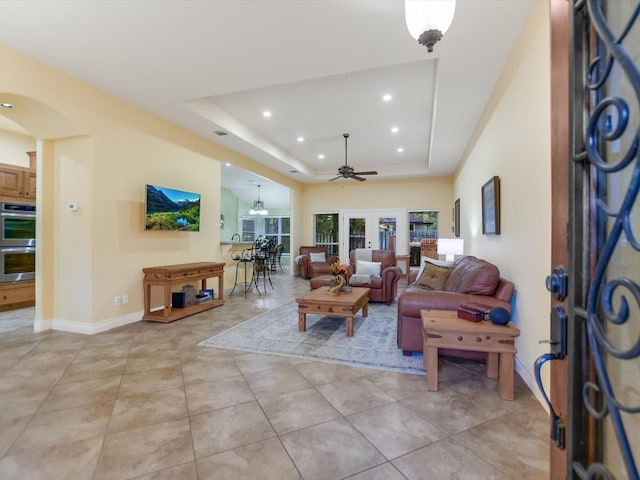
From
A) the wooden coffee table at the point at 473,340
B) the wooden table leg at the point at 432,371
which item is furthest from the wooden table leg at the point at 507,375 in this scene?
the wooden table leg at the point at 432,371

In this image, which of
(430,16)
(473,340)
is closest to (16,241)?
(430,16)

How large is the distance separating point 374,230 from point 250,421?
7.65 meters

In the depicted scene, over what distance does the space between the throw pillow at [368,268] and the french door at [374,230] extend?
3.39 m

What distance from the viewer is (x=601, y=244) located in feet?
2.29

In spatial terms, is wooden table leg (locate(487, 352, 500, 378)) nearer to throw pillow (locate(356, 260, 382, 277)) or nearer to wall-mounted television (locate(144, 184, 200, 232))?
throw pillow (locate(356, 260, 382, 277))

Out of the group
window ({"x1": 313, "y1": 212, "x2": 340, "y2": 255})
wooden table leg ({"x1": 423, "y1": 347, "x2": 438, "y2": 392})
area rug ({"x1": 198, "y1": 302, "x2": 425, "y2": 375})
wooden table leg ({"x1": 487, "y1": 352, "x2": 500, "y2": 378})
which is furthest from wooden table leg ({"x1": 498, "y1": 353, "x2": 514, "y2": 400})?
window ({"x1": 313, "y1": 212, "x2": 340, "y2": 255})

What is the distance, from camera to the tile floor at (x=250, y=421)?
5.12 feet

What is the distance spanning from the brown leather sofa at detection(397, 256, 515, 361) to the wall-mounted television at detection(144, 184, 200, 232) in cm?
351

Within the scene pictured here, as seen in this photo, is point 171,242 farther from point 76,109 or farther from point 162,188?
point 76,109

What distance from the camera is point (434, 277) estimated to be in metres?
3.86

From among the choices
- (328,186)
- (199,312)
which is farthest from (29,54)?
(328,186)

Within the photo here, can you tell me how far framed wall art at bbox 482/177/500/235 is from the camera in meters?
3.26

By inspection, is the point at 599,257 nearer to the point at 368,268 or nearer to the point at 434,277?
the point at 434,277

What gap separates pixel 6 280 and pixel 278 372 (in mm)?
4904
